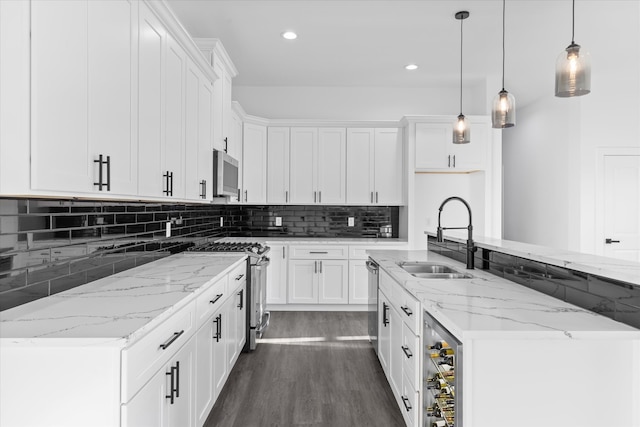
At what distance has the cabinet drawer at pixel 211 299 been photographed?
6.52 ft

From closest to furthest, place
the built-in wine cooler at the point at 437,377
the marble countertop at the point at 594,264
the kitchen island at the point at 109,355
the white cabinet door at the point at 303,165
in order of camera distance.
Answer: the kitchen island at the point at 109,355
the marble countertop at the point at 594,264
the built-in wine cooler at the point at 437,377
the white cabinet door at the point at 303,165

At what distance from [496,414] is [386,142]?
4.11m

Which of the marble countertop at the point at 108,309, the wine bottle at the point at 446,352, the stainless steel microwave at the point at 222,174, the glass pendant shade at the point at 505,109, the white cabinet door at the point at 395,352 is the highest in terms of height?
the glass pendant shade at the point at 505,109

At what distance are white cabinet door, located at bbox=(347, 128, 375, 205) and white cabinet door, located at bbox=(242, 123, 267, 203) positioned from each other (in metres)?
1.11

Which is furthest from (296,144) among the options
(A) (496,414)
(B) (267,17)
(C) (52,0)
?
(A) (496,414)

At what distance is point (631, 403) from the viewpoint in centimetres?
133

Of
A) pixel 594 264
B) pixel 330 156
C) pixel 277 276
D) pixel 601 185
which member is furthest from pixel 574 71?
pixel 601 185

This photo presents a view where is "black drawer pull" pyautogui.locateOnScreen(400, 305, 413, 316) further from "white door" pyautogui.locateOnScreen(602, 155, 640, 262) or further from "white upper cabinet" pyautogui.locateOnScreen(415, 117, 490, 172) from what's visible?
"white door" pyautogui.locateOnScreen(602, 155, 640, 262)

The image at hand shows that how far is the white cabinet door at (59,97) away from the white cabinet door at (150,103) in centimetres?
49

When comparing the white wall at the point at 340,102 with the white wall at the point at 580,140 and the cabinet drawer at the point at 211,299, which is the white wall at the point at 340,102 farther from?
the cabinet drawer at the point at 211,299

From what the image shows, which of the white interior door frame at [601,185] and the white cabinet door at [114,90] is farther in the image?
the white interior door frame at [601,185]

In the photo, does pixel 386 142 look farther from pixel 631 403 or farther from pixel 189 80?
pixel 631 403

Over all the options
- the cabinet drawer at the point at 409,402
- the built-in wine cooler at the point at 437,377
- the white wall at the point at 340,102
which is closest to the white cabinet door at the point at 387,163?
Result: the white wall at the point at 340,102

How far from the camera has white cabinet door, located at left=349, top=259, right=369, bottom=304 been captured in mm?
4836
